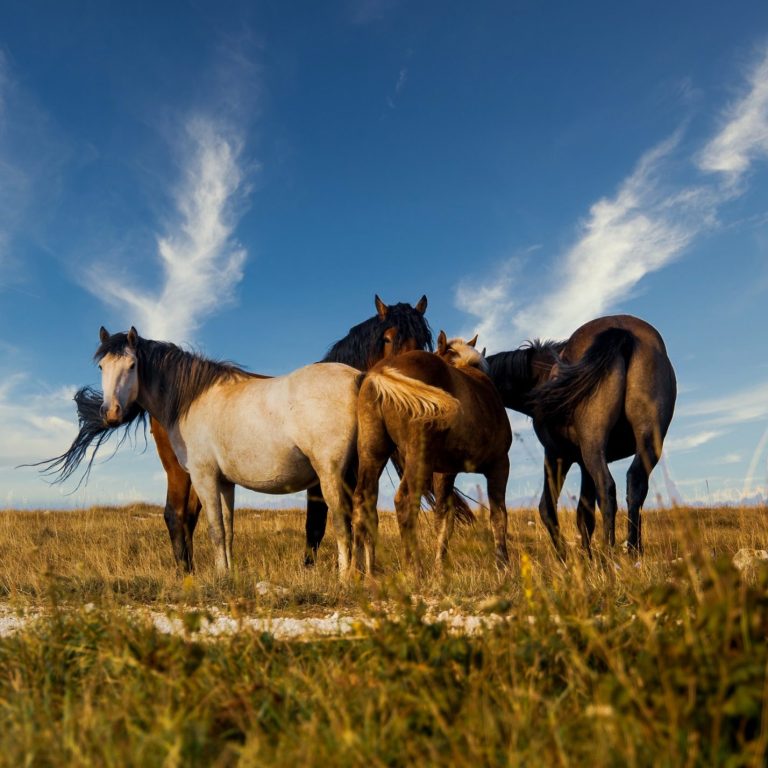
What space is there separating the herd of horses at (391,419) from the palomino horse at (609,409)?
0.05 ft

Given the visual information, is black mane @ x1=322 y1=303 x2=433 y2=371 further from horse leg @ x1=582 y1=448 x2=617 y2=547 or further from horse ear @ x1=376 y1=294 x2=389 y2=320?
horse leg @ x1=582 y1=448 x2=617 y2=547

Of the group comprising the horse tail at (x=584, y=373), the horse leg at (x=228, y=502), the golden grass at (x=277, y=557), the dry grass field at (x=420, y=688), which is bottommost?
the dry grass field at (x=420, y=688)

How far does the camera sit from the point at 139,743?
2438 mm

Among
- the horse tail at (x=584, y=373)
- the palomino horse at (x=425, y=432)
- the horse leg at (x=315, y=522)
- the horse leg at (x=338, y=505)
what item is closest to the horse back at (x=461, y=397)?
the palomino horse at (x=425, y=432)

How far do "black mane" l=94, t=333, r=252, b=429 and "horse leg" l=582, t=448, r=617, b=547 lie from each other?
12.8 feet

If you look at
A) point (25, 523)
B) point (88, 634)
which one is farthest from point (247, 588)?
point (25, 523)

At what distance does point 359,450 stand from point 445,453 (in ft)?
2.50

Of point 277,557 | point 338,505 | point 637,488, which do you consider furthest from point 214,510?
point 637,488

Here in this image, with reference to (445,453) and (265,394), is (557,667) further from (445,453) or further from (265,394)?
(265,394)

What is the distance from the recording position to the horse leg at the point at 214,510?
7398mm

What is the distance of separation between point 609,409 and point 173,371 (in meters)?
4.90

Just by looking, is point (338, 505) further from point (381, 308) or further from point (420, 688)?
point (420, 688)

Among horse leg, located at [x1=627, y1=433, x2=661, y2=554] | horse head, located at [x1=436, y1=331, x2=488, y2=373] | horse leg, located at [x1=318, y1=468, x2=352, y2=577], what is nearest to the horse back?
horse head, located at [x1=436, y1=331, x2=488, y2=373]

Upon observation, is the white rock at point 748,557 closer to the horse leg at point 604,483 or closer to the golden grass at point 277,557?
the golden grass at point 277,557
